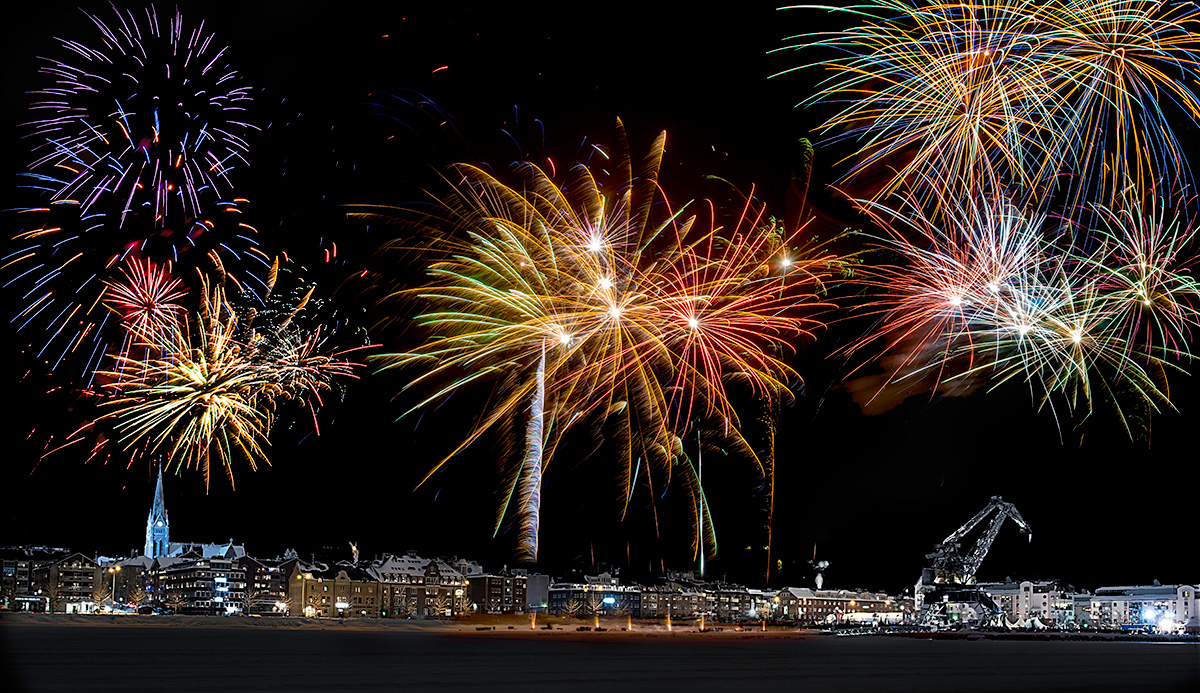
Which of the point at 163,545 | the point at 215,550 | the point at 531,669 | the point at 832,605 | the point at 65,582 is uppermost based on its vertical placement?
the point at 531,669

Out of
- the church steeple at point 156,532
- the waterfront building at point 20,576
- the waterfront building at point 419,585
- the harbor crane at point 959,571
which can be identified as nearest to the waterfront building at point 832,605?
the harbor crane at point 959,571

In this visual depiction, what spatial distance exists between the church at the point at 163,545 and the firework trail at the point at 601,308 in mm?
112427

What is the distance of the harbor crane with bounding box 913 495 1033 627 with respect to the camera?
12619 cm

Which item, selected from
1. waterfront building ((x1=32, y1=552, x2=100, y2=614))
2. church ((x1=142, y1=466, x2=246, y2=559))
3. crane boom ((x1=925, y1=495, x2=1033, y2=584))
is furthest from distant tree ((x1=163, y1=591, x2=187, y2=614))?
crane boom ((x1=925, y1=495, x2=1033, y2=584))

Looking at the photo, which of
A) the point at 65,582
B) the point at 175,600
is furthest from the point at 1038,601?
the point at 65,582

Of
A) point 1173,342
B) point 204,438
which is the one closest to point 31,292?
point 204,438

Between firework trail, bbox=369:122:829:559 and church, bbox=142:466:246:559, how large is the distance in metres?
112

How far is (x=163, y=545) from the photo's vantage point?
136375 millimetres

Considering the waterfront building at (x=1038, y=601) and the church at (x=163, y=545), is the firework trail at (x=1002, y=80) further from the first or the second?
the waterfront building at (x=1038, y=601)

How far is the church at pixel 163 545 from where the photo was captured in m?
130

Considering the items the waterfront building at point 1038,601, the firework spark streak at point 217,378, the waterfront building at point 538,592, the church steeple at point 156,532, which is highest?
the firework spark streak at point 217,378

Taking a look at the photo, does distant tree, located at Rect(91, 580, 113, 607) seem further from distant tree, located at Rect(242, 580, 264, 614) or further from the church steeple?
distant tree, located at Rect(242, 580, 264, 614)

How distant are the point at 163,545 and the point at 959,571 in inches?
4139

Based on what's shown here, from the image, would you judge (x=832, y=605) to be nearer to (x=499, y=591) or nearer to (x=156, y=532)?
(x=499, y=591)
